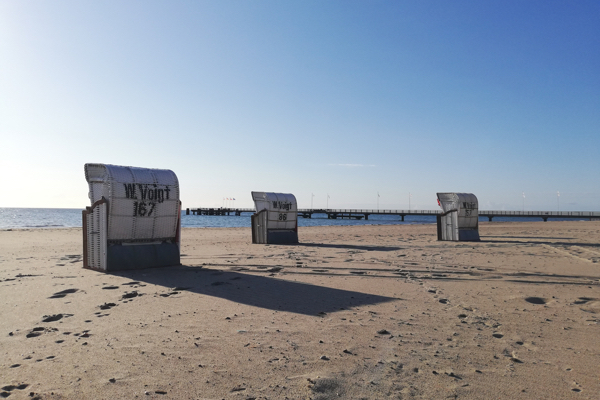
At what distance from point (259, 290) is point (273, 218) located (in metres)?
11.3

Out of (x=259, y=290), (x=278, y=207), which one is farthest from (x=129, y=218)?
(x=278, y=207)

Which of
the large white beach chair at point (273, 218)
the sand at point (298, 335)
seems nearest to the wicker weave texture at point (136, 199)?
the sand at point (298, 335)

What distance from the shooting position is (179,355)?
14.1ft

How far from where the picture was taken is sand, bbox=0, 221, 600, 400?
142 inches

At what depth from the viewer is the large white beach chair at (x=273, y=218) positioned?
18.9m

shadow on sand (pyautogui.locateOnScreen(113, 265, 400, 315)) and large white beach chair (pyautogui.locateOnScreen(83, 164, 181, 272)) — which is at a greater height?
large white beach chair (pyautogui.locateOnScreen(83, 164, 181, 272))

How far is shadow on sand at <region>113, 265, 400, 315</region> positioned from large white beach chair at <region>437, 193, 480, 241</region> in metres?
14.0

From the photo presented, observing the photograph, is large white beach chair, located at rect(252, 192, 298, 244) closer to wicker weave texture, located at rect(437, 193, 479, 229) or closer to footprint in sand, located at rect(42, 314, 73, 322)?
wicker weave texture, located at rect(437, 193, 479, 229)

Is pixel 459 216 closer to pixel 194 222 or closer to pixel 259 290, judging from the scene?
pixel 259 290

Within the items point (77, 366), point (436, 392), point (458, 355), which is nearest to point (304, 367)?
point (436, 392)

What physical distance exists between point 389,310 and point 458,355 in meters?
1.99

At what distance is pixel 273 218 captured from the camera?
1906cm

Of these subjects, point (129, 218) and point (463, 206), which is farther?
point (463, 206)

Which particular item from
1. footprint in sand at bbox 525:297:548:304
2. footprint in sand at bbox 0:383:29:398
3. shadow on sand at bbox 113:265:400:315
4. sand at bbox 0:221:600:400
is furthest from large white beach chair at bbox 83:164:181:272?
footprint in sand at bbox 525:297:548:304
